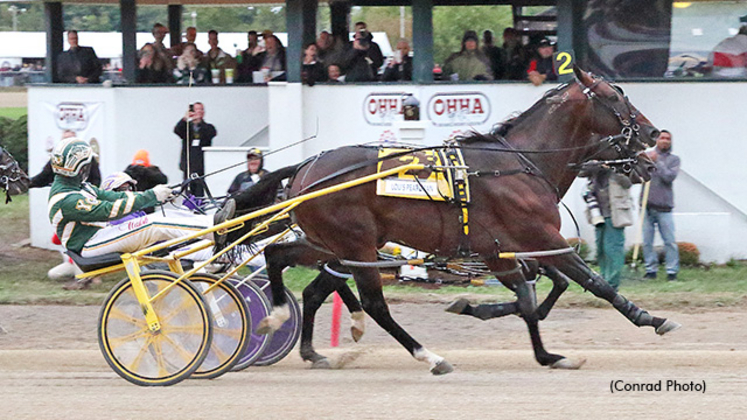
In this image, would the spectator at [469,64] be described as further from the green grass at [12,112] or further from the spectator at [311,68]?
the green grass at [12,112]

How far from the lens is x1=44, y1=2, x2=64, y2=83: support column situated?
14.9 metres

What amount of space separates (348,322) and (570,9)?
4.90m

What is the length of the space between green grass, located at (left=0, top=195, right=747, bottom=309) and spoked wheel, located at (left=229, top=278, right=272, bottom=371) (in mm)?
3031

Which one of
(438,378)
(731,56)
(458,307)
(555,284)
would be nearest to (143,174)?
(458,307)

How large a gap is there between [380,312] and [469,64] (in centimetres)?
630

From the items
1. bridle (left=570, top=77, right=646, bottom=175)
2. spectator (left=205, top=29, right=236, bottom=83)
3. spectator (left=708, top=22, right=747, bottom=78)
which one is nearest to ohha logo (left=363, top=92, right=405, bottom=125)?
spectator (left=205, top=29, right=236, bottom=83)

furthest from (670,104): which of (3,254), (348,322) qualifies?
(3,254)

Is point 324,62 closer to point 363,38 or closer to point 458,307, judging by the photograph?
point 363,38

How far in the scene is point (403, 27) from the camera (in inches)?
714

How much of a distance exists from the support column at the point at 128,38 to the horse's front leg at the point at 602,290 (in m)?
8.48

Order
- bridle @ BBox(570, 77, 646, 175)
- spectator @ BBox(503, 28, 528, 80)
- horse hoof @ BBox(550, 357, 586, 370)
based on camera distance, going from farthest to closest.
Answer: spectator @ BBox(503, 28, 528, 80), horse hoof @ BBox(550, 357, 586, 370), bridle @ BBox(570, 77, 646, 175)

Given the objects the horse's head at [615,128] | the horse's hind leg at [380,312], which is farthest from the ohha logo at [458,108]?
the horse's hind leg at [380,312]

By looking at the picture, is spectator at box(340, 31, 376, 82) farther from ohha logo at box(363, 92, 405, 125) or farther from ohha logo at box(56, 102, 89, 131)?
ohha logo at box(56, 102, 89, 131)

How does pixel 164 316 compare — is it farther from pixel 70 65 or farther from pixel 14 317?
pixel 70 65
